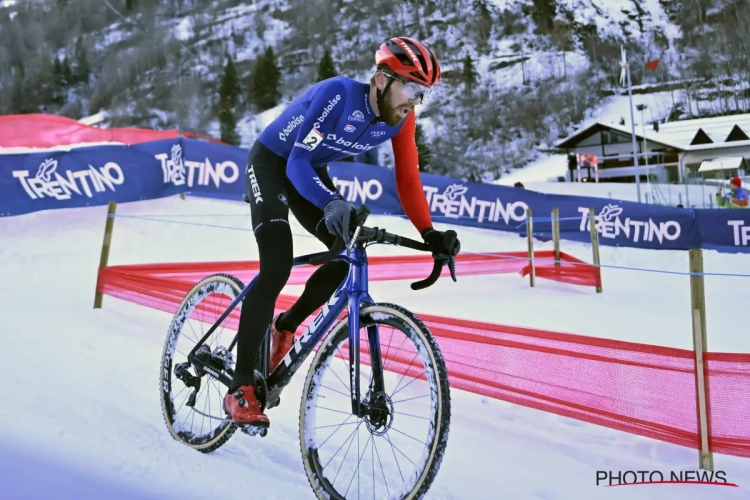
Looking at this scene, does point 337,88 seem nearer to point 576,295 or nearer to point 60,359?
point 60,359

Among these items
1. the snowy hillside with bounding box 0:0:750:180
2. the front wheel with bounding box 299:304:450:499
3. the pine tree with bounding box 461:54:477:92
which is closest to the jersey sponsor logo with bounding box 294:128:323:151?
the front wheel with bounding box 299:304:450:499

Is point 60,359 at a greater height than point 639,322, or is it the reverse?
point 60,359

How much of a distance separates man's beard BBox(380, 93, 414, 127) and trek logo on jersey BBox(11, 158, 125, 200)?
34.5 ft

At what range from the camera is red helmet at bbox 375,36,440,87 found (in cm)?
272

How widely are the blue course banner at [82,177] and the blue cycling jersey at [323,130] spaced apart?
9.95 metres

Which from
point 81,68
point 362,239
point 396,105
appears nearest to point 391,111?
point 396,105

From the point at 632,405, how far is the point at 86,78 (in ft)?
343

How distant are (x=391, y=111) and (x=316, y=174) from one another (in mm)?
455

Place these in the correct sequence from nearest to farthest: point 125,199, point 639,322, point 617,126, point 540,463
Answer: point 540,463 → point 639,322 → point 125,199 → point 617,126

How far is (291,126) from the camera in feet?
10.3

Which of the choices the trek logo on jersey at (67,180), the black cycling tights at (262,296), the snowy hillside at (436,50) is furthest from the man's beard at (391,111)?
the snowy hillside at (436,50)

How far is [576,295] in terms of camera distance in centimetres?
988

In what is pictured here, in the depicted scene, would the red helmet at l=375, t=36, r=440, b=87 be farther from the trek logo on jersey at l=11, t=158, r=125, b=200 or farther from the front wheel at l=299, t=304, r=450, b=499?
the trek logo on jersey at l=11, t=158, r=125, b=200

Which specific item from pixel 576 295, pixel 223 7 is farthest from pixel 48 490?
pixel 223 7
